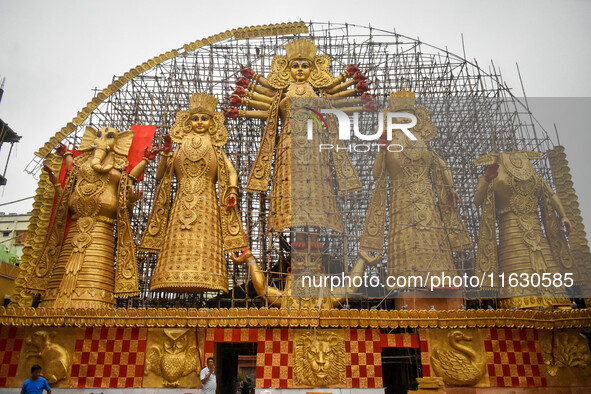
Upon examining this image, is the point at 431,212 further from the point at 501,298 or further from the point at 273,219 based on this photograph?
the point at 273,219

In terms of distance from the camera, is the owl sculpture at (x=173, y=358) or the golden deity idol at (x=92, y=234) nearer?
the owl sculpture at (x=173, y=358)

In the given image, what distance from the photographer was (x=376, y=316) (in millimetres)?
9062

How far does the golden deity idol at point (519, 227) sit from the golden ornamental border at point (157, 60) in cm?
735

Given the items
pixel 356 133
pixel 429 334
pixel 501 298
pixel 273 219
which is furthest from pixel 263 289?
pixel 501 298

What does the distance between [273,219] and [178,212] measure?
228cm

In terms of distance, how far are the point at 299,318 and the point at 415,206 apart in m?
4.14

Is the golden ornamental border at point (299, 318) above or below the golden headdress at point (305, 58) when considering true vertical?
below

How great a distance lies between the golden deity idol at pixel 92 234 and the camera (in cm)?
1053

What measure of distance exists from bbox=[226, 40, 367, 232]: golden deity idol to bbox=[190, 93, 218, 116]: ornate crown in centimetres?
52

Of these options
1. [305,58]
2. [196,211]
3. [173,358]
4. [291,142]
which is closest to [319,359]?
[173,358]

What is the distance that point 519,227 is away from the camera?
1152cm

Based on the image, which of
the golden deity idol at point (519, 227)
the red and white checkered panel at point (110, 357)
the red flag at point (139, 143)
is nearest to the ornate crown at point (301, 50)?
the red flag at point (139, 143)

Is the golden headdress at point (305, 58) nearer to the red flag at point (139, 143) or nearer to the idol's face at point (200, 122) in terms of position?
the idol's face at point (200, 122)

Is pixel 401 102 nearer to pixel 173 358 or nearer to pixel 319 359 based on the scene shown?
pixel 319 359
